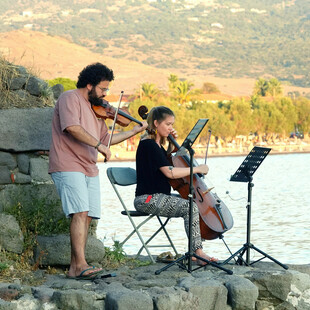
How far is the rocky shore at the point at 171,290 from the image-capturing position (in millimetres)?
4621

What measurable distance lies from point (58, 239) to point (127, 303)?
146cm

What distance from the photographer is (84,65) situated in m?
159

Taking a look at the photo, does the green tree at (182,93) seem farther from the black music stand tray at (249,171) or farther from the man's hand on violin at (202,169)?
the man's hand on violin at (202,169)

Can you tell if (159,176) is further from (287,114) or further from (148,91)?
(148,91)

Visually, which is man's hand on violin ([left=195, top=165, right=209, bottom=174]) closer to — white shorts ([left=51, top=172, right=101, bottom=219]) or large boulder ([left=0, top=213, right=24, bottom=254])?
white shorts ([left=51, top=172, right=101, bottom=219])

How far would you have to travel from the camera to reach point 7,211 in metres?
6.00

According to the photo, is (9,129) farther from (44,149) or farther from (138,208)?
(138,208)

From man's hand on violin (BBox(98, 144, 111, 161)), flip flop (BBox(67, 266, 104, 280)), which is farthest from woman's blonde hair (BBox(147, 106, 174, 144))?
flip flop (BBox(67, 266, 104, 280))

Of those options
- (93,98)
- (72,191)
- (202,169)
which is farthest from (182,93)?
(72,191)

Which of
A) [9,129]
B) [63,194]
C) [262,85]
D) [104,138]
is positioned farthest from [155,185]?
[262,85]

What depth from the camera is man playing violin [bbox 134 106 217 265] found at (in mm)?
5785

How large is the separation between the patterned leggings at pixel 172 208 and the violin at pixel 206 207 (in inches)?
4.6

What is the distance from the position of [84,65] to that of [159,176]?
155 meters

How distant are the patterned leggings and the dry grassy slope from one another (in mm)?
140585
